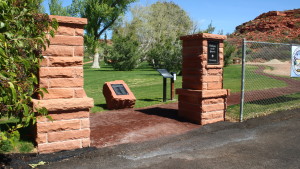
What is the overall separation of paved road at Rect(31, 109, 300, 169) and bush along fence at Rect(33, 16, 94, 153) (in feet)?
1.26

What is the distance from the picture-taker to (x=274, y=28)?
234 feet

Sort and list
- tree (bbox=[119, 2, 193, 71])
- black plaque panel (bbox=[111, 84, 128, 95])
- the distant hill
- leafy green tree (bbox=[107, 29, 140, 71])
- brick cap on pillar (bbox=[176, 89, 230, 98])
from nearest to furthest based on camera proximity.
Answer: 1. brick cap on pillar (bbox=[176, 89, 230, 98])
2. black plaque panel (bbox=[111, 84, 128, 95])
3. leafy green tree (bbox=[107, 29, 140, 71])
4. tree (bbox=[119, 2, 193, 71])
5. the distant hill

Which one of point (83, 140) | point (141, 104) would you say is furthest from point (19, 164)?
point (141, 104)

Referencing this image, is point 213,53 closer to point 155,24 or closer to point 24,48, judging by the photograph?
point 24,48

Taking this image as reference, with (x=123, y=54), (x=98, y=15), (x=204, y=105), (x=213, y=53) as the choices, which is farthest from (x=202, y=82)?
(x=98, y=15)

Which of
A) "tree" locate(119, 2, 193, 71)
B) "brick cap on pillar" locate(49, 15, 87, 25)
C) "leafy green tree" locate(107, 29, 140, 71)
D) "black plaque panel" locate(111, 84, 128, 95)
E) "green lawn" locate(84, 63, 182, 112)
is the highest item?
"tree" locate(119, 2, 193, 71)

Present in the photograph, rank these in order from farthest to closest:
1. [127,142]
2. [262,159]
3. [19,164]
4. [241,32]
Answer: [241,32]
[127,142]
[262,159]
[19,164]

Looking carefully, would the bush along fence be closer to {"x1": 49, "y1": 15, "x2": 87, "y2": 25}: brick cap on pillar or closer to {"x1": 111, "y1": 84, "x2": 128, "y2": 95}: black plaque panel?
{"x1": 49, "y1": 15, "x2": 87, "y2": 25}: brick cap on pillar

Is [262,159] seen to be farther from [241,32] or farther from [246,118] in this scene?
[241,32]

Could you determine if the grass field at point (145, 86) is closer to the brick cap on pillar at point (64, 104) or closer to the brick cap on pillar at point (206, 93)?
the brick cap on pillar at point (206, 93)

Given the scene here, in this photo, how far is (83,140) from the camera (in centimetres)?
456

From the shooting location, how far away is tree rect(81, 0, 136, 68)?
40.2 m

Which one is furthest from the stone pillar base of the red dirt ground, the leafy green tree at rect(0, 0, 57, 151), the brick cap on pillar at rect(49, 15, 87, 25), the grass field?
the leafy green tree at rect(0, 0, 57, 151)

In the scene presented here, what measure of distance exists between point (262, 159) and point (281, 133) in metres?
1.72
